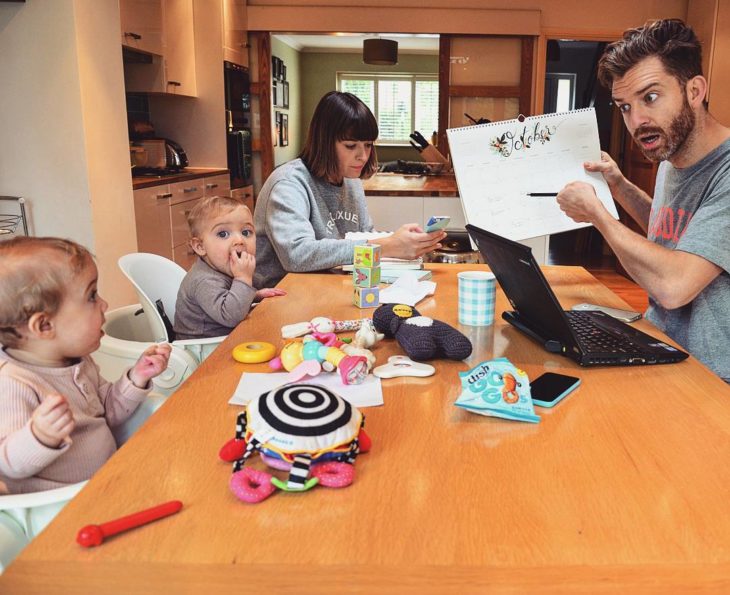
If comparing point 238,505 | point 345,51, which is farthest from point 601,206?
point 345,51

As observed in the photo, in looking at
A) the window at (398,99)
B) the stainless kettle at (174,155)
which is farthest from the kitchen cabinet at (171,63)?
the window at (398,99)

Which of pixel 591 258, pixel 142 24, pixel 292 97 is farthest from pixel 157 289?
pixel 292 97

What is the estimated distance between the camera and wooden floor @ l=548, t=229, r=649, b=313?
5949mm

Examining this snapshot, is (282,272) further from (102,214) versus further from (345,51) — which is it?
(345,51)

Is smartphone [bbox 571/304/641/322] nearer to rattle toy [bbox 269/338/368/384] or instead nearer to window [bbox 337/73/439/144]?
rattle toy [bbox 269/338/368/384]

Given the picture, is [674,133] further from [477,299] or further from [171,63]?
[171,63]

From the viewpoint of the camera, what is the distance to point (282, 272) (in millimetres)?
2420

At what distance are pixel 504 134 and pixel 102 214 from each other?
7.27ft

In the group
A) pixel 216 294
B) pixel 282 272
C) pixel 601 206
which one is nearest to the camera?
pixel 601 206

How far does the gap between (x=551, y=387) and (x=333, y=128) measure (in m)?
1.45

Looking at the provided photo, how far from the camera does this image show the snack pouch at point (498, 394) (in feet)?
3.32

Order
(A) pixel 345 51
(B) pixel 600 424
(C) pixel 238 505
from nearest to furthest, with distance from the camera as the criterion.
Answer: (C) pixel 238 505 < (B) pixel 600 424 < (A) pixel 345 51

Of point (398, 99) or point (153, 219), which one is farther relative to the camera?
point (398, 99)

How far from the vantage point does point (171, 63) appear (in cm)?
513
